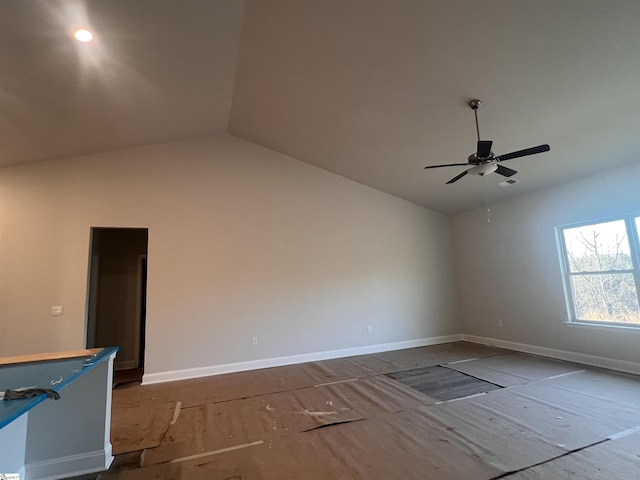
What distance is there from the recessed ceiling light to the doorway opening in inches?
147

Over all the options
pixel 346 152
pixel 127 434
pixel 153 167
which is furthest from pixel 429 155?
pixel 127 434

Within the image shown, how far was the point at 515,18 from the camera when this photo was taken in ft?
7.80

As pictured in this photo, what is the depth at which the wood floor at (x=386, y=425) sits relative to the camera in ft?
7.11

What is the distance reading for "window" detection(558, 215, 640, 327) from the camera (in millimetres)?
4039

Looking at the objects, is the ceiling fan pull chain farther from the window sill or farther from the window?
the window sill

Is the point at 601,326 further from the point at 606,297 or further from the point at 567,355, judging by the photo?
the point at 567,355

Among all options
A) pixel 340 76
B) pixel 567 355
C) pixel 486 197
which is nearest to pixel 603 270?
pixel 567 355

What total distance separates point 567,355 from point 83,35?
23.0 ft

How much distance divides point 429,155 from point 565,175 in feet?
6.69

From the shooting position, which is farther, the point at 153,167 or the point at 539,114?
the point at 153,167

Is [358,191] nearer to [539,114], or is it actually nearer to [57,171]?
[539,114]

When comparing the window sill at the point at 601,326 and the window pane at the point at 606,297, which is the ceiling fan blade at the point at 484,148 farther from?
the window sill at the point at 601,326

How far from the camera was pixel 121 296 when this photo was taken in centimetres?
555

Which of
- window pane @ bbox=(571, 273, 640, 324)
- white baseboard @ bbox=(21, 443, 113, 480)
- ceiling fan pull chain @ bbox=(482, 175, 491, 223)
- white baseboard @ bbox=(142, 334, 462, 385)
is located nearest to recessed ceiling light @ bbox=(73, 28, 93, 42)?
white baseboard @ bbox=(21, 443, 113, 480)
